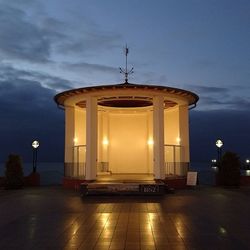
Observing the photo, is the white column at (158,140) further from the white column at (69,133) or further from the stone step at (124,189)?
the white column at (69,133)

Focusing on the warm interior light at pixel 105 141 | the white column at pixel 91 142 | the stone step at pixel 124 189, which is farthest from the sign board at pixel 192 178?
the warm interior light at pixel 105 141

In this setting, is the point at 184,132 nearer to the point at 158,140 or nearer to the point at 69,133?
the point at 158,140

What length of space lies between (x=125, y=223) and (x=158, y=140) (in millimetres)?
10936

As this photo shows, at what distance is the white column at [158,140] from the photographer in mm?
21938

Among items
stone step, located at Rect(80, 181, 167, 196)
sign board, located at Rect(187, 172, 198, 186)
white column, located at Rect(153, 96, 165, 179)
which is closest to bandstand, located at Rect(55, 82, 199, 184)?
white column, located at Rect(153, 96, 165, 179)

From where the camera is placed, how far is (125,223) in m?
11.5

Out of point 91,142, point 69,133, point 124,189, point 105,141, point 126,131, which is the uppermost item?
point 126,131

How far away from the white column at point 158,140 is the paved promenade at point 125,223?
3644 millimetres

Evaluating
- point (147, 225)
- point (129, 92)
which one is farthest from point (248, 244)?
point (129, 92)

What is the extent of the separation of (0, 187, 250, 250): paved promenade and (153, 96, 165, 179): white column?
3644mm

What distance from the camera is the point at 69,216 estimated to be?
13.0 meters

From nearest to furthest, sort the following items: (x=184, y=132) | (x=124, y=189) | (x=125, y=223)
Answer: (x=125, y=223)
(x=124, y=189)
(x=184, y=132)

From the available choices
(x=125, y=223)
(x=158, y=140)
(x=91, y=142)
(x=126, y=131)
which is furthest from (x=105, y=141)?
(x=125, y=223)

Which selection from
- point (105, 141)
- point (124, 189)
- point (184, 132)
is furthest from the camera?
point (105, 141)
